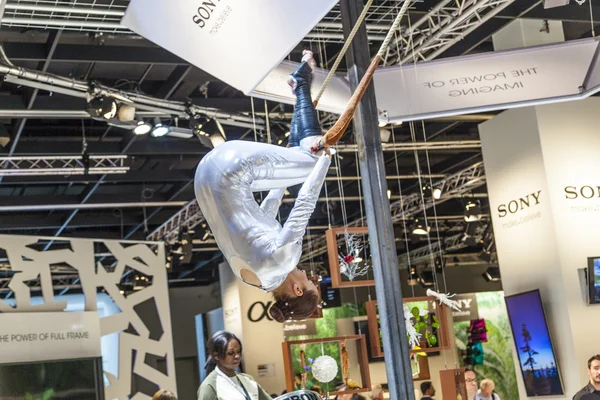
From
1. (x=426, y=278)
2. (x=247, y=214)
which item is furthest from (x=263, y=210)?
(x=426, y=278)

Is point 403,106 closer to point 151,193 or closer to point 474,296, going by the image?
point 151,193

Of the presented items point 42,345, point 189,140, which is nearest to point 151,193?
point 189,140

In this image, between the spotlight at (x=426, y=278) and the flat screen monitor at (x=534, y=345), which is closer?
the flat screen monitor at (x=534, y=345)

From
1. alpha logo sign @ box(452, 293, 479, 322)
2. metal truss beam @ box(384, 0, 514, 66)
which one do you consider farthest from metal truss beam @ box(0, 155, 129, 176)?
alpha logo sign @ box(452, 293, 479, 322)

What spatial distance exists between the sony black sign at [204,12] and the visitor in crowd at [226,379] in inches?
62.4

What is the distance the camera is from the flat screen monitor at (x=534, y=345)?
809cm

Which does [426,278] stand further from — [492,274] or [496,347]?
[492,274]

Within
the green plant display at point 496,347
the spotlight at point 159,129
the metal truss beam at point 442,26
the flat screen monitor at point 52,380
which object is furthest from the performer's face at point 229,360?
the green plant display at point 496,347

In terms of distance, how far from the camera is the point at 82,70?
9320 mm

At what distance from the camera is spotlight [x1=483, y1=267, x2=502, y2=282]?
67.6 feet

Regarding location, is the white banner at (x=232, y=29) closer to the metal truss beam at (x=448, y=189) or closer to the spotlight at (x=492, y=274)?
the metal truss beam at (x=448, y=189)

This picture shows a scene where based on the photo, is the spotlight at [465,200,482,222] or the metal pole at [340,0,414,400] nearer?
the metal pole at [340,0,414,400]

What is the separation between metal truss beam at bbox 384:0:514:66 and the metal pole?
8.00 ft

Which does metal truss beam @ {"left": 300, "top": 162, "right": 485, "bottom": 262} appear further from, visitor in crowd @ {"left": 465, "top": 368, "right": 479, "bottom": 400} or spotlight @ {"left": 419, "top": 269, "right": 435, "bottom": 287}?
visitor in crowd @ {"left": 465, "top": 368, "right": 479, "bottom": 400}
